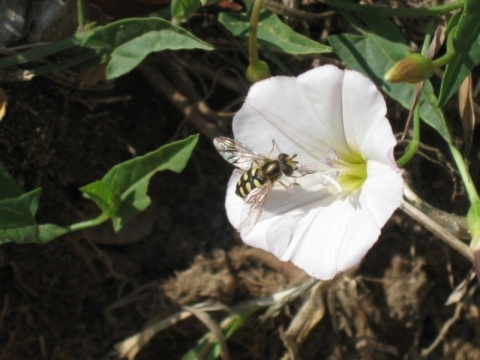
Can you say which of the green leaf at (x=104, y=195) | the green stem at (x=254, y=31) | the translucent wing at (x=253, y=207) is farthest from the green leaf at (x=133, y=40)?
the translucent wing at (x=253, y=207)

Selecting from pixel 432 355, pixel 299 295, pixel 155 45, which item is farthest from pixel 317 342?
pixel 155 45

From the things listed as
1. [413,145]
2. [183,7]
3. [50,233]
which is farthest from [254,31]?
[50,233]

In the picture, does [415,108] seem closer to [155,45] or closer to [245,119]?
[245,119]

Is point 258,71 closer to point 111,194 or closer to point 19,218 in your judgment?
point 111,194

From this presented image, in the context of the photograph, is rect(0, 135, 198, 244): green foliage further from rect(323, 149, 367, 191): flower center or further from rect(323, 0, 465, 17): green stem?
rect(323, 0, 465, 17): green stem

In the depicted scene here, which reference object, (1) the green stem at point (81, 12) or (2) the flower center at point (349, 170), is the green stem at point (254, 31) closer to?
(2) the flower center at point (349, 170)

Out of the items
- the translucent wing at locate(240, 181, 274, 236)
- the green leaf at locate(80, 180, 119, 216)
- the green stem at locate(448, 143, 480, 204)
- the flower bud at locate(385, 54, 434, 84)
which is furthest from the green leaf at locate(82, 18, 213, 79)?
the green stem at locate(448, 143, 480, 204)
